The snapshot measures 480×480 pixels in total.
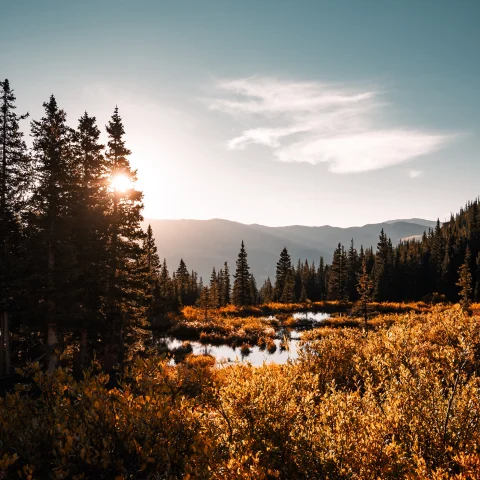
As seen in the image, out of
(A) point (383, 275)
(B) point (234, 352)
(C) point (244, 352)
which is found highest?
(A) point (383, 275)

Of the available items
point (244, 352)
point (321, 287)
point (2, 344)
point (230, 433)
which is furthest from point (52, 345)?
point (321, 287)

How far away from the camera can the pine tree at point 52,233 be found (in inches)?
729

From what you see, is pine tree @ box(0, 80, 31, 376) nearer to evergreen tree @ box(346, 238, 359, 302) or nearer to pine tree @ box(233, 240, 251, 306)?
pine tree @ box(233, 240, 251, 306)

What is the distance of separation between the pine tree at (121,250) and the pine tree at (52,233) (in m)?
2.57

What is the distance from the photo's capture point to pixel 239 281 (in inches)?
2650

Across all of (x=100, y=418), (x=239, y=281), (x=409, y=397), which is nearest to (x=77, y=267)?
(x=100, y=418)

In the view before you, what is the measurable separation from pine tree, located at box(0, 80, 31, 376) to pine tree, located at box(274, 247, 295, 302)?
54.4 meters

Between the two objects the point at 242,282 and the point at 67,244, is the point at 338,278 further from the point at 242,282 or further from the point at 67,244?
the point at 67,244

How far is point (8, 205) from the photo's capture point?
20.0 m

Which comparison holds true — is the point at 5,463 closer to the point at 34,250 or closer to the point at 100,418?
the point at 100,418

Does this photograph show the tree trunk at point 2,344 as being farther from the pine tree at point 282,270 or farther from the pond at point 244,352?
the pine tree at point 282,270

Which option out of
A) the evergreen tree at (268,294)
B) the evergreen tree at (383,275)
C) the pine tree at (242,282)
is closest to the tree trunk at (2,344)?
the pine tree at (242,282)

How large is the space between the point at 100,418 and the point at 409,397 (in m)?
6.11

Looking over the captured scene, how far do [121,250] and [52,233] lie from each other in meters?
4.12
